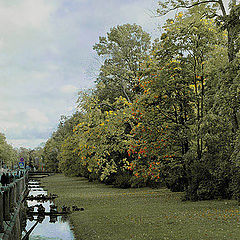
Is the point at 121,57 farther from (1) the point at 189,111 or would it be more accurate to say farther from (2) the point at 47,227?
(2) the point at 47,227

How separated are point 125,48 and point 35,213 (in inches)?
931

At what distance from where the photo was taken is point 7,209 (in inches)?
379

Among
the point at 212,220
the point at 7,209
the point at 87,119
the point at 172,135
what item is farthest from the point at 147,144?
the point at 87,119

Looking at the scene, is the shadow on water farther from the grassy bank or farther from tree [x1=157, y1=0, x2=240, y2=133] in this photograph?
tree [x1=157, y1=0, x2=240, y2=133]

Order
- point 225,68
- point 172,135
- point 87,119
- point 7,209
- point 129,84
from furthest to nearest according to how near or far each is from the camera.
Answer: point 129,84
point 87,119
point 172,135
point 225,68
point 7,209

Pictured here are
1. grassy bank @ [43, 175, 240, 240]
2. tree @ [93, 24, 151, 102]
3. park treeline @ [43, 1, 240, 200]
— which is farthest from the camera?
tree @ [93, 24, 151, 102]

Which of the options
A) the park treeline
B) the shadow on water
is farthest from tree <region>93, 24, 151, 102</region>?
the shadow on water

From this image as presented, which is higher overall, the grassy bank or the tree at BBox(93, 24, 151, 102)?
the tree at BBox(93, 24, 151, 102)

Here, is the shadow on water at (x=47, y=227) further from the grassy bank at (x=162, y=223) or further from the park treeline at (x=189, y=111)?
the park treeline at (x=189, y=111)

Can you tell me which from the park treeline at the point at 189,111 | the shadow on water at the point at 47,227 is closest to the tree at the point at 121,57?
the park treeline at the point at 189,111

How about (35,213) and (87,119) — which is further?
(87,119)

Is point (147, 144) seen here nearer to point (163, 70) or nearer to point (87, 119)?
point (163, 70)

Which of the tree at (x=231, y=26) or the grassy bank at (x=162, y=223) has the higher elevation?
the tree at (x=231, y=26)

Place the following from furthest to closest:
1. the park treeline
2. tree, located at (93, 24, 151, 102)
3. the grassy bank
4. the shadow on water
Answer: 1. tree, located at (93, 24, 151, 102)
2. the park treeline
3. the shadow on water
4. the grassy bank
